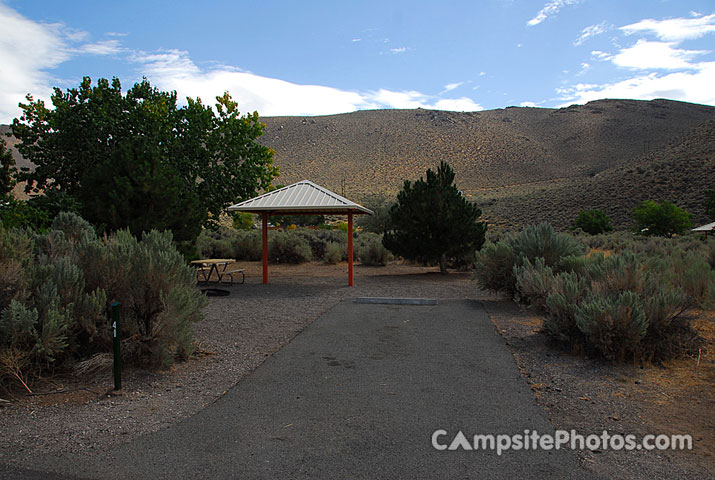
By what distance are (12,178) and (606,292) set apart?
54.8 feet

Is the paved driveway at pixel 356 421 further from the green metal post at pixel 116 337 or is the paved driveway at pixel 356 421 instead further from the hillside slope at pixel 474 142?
the hillside slope at pixel 474 142

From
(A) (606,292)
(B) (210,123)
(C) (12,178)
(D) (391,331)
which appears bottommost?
(D) (391,331)

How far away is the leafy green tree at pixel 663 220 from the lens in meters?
29.6

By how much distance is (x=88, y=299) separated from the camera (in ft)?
18.7

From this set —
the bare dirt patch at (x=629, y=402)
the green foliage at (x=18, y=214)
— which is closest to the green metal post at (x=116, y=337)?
the bare dirt patch at (x=629, y=402)

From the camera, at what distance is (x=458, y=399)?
4891mm

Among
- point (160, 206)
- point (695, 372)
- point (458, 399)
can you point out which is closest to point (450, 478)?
point (458, 399)

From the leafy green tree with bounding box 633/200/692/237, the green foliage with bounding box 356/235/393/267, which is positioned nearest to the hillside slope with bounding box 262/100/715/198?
the leafy green tree with bounding box 633/200/692/237

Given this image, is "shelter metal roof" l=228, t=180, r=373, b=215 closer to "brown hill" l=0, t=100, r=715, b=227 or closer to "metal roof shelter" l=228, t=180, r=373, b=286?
"metal roof shelter" l=228, t=180, r=373, b=286

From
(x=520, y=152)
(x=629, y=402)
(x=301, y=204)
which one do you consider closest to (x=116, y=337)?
(x=629, y=402)

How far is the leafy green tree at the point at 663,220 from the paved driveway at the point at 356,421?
26660 mm

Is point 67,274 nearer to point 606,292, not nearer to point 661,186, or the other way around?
point 606,292

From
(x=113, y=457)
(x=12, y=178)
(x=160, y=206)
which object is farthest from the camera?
(x=12, y=178)

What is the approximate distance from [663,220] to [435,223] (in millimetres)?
19348
